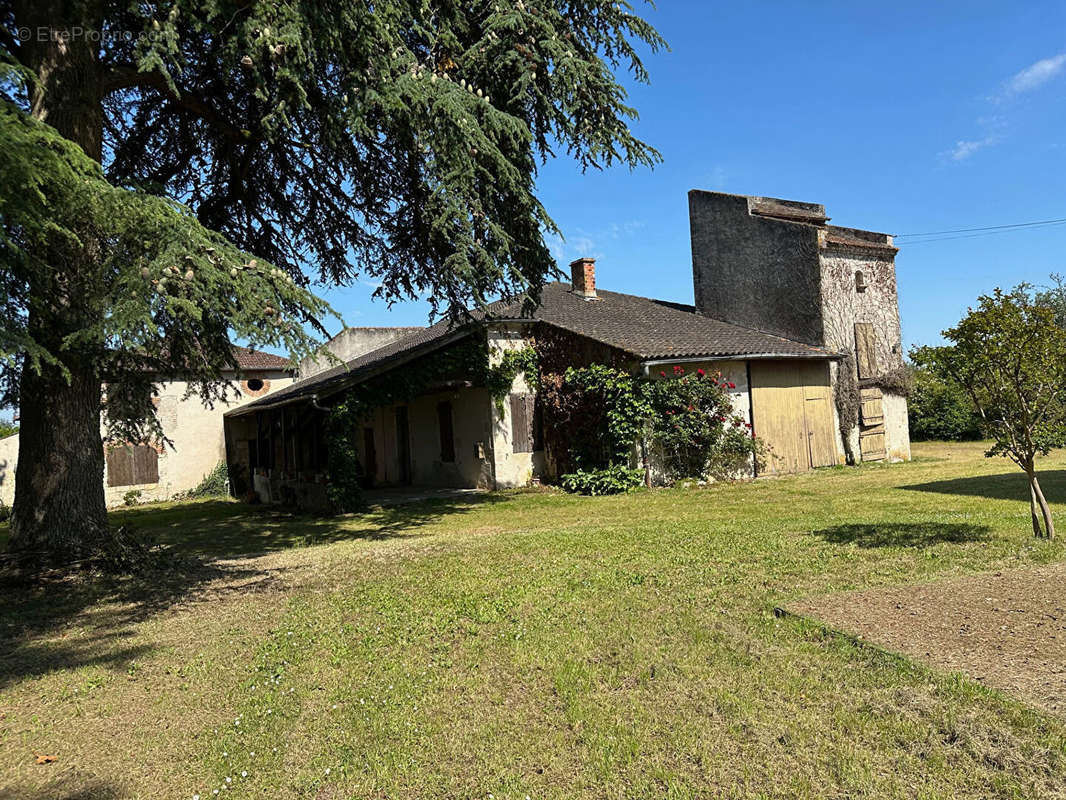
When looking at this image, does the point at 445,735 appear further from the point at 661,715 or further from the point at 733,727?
the point at 733,727

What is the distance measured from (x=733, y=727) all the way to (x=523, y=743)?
3.40ft

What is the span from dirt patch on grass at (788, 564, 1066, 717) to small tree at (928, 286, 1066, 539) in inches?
54.9

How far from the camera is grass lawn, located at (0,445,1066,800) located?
3.11 metres

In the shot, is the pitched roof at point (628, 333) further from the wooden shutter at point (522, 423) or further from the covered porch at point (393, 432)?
the wooden shutter at point (522, 423)

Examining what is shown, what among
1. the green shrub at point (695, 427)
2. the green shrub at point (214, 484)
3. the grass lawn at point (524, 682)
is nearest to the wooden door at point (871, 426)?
the green shrub at point (695, 427)

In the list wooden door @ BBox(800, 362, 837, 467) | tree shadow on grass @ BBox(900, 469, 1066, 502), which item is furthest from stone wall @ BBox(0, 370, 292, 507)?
tree shadow on grass @ BBox(900, 469, 1066, 502)

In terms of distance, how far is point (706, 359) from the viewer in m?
15.9

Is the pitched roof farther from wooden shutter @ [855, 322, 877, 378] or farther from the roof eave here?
wooden shutter @ [855, 322, 877, 378]

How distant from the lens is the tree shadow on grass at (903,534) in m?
7.23

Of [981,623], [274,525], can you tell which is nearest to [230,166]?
[274,525]

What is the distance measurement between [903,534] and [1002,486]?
611 cm

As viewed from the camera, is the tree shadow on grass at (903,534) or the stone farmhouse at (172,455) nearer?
the tree shadow on grass at (903,534)

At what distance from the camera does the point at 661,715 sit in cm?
361

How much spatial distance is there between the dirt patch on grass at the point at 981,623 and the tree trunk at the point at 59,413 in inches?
314
